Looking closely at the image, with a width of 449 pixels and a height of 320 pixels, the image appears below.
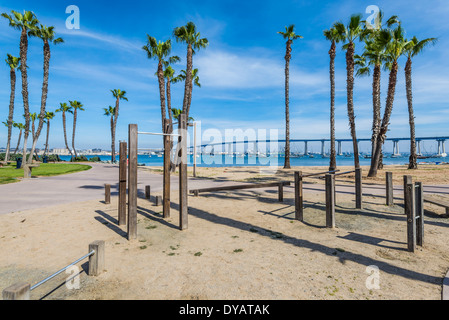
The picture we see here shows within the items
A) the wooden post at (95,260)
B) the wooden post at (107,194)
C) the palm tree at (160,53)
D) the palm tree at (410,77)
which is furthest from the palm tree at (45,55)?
the palm tree at (410,77)

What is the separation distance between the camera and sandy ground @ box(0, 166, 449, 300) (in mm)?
3467

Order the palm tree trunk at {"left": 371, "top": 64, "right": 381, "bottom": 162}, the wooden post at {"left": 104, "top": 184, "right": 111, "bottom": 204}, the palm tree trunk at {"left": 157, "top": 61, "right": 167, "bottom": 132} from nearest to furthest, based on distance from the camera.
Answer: the wooden post at {"left": 104, "top": 184, "right": 111, "bottom": 204}
the palm tree trunk at {"left": 371, "top": 64, "right": 381, "bottom": 162}
the palm tree trunk at {"left": 157, "top": 61, "right": 167, "bottom": 132}

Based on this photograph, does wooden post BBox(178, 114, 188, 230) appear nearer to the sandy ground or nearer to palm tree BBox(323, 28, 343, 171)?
the sandy ground

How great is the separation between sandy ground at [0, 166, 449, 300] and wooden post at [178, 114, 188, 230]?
37 cm

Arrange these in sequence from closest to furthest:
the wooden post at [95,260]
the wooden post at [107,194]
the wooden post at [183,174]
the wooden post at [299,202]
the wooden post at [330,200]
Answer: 1. the wooden post at [95,260]
2. the wooden post at [183,174]
3. the wooden post at [330,200]
4. the wooden post at [299,202]
5. the wooden post at [107,194]

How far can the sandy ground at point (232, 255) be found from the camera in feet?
11.4

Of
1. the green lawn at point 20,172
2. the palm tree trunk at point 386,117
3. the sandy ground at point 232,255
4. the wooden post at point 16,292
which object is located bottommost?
the sandy ground at point 232,255

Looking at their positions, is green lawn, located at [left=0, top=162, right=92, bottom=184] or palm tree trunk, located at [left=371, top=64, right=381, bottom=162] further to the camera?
palm tree trunk, located at [left=371, top=64, right=381, bottom=162]

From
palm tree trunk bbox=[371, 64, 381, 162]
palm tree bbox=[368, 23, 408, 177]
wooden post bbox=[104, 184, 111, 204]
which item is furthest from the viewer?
palm tree trunk bbox=[371, 64, 381, 162]

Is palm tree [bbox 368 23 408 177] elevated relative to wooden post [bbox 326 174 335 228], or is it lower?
elevated

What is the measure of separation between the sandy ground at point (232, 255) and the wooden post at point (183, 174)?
1.21ft

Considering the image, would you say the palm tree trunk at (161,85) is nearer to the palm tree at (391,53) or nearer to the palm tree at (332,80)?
the palm tree at (332,80)

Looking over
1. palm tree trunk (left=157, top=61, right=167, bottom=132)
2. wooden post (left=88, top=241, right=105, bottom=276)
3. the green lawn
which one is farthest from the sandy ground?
palm tree trunk (left=157, top=61, right=167, bottom=132)

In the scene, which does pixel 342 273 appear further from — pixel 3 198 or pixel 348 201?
pixel 3 198
